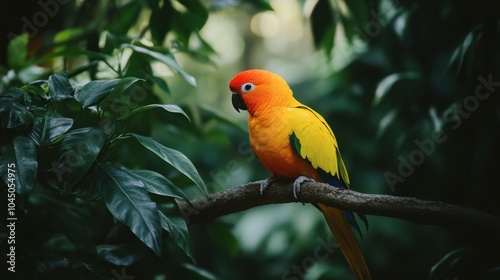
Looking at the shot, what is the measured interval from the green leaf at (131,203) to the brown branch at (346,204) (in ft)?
1.57

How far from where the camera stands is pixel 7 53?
7.99 feet

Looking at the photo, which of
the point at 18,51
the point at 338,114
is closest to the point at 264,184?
the point at 18,51

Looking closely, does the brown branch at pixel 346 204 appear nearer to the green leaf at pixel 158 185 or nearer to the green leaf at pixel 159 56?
the green leaf at pixel 158 185

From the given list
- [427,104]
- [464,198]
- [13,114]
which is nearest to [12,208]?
[13,114]

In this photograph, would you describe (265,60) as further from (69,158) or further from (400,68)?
(69,158)

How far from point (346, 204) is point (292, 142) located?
40 centimetres

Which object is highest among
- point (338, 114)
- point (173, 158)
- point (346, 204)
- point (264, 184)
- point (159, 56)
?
point (159, 56)

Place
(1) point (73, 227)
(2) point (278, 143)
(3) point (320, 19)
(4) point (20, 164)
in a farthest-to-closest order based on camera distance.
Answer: (3) point (320, 19) < (2) point (278, 143) < (1) point (73, 227) < (4) point (20, 164)

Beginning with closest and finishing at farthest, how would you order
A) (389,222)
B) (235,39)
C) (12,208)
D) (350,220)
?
(12,208), (350,220), (389,222), (235,39)

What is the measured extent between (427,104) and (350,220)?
4.97 feet

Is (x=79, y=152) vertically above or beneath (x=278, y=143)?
above

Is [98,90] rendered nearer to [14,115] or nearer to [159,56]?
[14,115]

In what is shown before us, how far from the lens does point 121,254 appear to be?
5.71 ft

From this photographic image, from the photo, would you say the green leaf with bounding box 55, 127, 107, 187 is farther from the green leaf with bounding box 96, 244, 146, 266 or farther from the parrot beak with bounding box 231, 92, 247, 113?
the parrot beak with bounding box 231, 92, 247, 113
